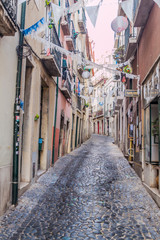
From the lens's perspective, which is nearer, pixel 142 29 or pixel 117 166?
pixel 142 29

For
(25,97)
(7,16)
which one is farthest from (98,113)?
(7,16)

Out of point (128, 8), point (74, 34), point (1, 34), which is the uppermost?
point (74, 34)

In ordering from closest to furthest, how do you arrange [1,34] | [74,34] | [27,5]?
[1,34] < [27,5] < [74,34]

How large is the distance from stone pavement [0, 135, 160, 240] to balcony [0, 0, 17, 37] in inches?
134

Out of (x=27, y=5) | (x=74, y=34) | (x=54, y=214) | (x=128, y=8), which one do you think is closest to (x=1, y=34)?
(x=27, y=5)

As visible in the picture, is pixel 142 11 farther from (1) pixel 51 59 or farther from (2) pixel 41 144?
(2) pixel 41 144

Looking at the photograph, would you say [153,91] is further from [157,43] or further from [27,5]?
[27,5]

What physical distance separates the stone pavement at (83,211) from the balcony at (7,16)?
134 inches

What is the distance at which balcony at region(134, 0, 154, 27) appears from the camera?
6912 mm

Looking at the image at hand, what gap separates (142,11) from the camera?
7.22 m

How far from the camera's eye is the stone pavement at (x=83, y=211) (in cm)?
412

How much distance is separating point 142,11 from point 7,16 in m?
4.48

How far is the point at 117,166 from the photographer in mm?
10484

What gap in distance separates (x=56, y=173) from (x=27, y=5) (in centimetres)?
540
